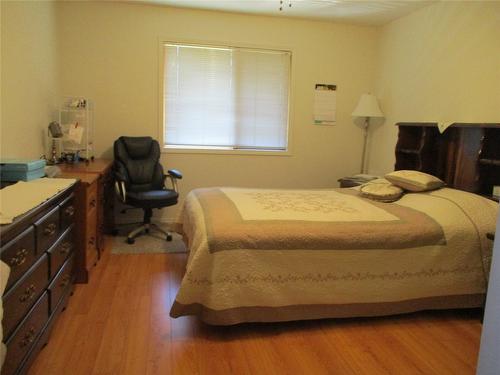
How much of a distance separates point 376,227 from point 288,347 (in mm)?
875

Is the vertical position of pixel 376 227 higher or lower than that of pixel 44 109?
lower

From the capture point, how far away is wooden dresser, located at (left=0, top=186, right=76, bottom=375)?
1.43 meters

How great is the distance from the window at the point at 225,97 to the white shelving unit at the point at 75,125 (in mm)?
898

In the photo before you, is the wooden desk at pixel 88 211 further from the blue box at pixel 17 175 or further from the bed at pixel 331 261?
the bed at pixel 331 261

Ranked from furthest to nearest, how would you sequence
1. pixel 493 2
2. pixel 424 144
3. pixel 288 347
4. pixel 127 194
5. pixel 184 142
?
pixel 184 142, pixel 127 194, pixel 424 144, pixel 493 2, pixel 288 347

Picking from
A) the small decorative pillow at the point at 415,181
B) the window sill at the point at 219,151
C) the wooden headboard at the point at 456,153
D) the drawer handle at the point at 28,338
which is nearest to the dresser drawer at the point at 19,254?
the drawer handle at the point at 28,338

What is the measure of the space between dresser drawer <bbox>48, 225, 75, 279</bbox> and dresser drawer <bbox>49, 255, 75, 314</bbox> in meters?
0.05

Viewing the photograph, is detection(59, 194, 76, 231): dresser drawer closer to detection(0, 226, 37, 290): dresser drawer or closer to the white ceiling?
detection(0, 226, 37, 290): dresser drawer

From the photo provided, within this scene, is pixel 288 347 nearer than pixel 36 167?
Yes

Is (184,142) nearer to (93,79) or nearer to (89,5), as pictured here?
(93,79)

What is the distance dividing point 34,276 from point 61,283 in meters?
0.54

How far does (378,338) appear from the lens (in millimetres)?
2207

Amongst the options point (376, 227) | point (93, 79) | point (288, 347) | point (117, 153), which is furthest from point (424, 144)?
point (93, 79)

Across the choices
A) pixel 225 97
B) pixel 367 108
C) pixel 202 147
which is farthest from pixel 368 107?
pixel 202 147
